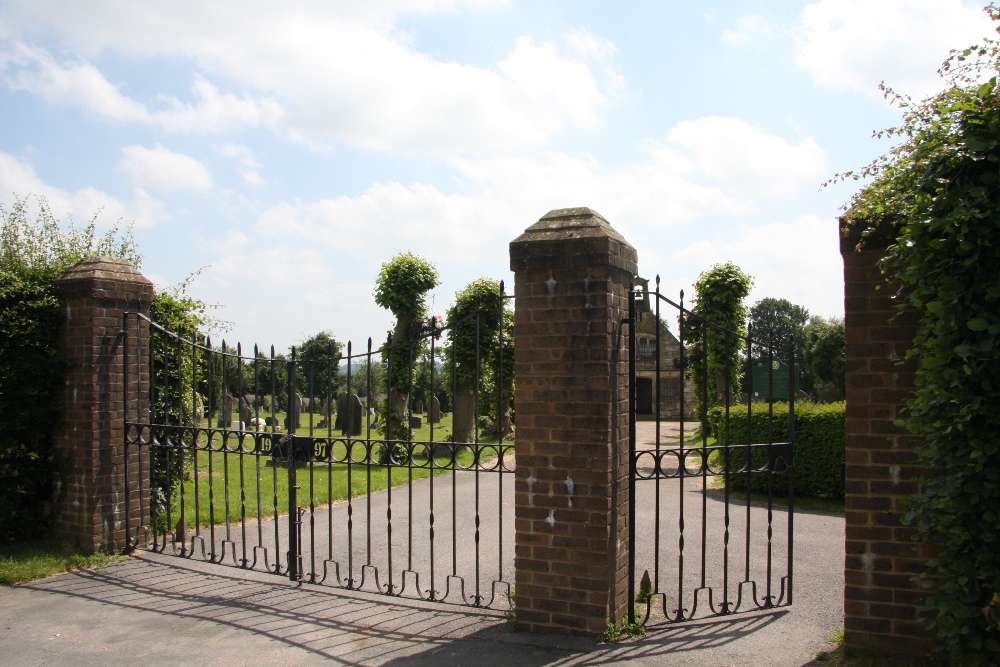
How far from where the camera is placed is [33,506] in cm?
697

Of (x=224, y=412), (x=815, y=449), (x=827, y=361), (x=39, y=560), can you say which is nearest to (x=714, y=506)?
(x=815, y=449)

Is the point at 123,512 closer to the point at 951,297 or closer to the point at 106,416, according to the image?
the point at 106,416

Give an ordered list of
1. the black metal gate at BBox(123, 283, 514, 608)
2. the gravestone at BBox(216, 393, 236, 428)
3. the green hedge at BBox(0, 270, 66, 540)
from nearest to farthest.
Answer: the black metal gate at BBox(123, 283, 514, 608)
the green hedge at BBox(0, 270, 66, 540)
the gravestone at BBox(216, 393, 236, 428)

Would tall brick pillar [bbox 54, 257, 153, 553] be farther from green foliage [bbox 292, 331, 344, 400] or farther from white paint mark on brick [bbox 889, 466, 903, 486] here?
white paint mark on brick [bbox 889, 466, 903, 486]

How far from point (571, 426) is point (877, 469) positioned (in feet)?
5.61

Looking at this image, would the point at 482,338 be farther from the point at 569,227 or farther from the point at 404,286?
the point at 569,227

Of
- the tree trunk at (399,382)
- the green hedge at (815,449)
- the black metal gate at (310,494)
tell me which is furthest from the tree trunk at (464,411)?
the green hedge at (815,449)

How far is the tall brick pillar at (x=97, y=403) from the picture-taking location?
6.60m

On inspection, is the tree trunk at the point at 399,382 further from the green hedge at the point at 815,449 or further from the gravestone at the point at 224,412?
the green hedge at the point at 815,449

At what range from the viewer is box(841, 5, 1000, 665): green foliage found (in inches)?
125

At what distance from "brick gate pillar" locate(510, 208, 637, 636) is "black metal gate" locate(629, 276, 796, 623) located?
0.82 feet

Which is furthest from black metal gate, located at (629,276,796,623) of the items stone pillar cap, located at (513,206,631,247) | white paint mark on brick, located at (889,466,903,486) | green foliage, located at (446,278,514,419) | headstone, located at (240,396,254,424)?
green foliage, located at (446,278,514,419)

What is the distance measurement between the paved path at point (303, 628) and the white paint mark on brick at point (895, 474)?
120 cm

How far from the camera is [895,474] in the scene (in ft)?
12.7
